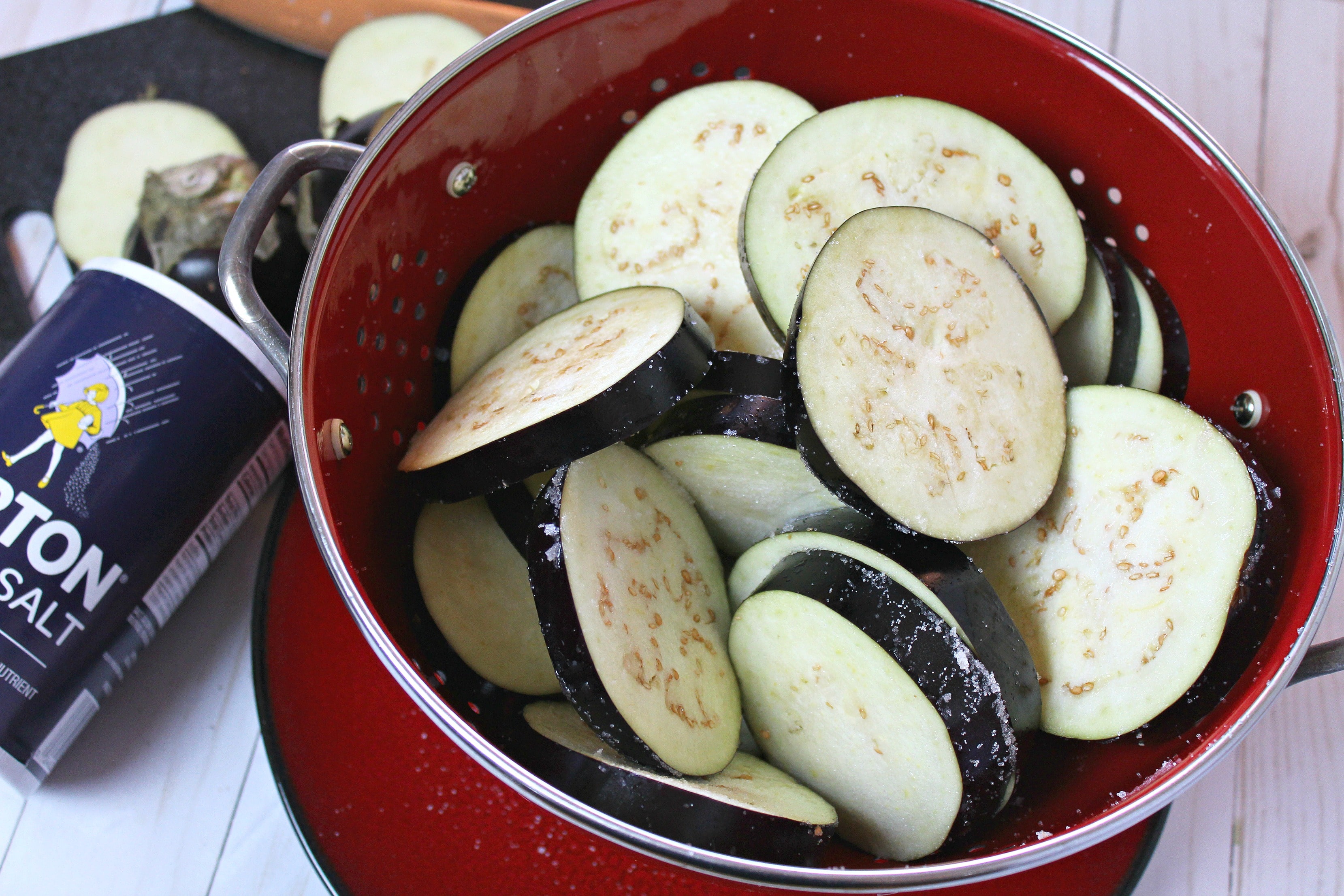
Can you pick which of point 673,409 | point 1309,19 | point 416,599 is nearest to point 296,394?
point 416,599

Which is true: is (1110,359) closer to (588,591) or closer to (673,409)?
(673,409)

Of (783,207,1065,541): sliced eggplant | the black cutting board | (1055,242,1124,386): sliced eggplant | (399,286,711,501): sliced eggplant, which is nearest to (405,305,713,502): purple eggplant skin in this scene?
(399,286,711,501): sliced eggplant

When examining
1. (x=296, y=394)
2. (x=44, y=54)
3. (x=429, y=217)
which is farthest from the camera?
(x=44, y=54)

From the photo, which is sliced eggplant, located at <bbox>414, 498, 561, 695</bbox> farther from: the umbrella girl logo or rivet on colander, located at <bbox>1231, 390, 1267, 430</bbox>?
rivet on colander, located at <bbox>1231, 390, 1267, 430</bbox>

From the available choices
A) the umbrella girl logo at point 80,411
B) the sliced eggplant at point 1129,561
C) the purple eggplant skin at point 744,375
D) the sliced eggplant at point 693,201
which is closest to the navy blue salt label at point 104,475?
the umbrella girl logo at point 80,411

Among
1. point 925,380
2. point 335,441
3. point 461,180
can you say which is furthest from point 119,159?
point 925,380

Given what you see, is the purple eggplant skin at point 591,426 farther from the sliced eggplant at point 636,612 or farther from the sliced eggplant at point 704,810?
the sliced eggplant at point 704,810

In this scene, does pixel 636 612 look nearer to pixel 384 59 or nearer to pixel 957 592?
pixel 957 592
